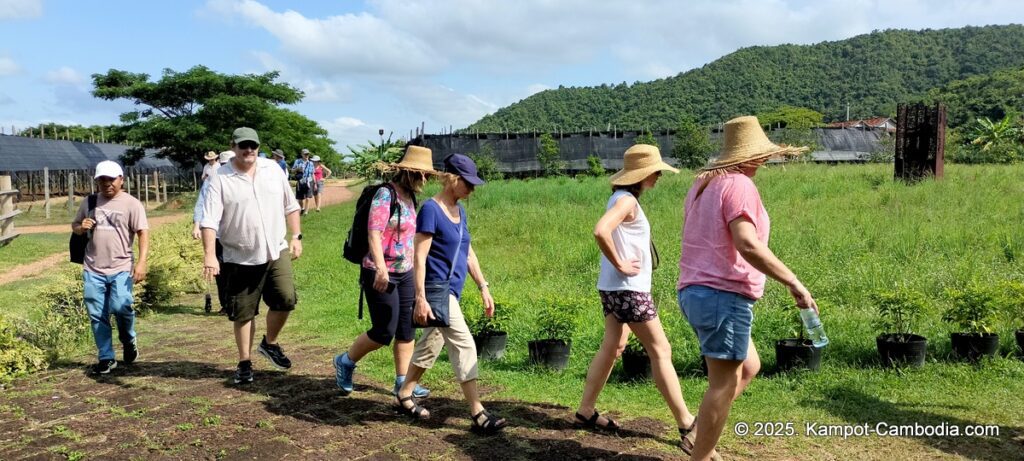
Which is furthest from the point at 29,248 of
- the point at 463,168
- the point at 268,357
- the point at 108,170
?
the point at 463,168

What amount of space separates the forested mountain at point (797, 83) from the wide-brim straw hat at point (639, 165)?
236 feet

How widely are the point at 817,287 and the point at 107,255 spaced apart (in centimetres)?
658

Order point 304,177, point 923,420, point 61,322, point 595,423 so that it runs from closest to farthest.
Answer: point 595,423 → point 923,420 → point 61,322 → point 304,177

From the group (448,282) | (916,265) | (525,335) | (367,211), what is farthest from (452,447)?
(916,265)

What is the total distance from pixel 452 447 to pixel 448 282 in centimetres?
88

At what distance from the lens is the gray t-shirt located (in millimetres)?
5359

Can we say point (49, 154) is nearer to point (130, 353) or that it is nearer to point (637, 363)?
point (130, 353)

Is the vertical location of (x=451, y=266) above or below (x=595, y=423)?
above

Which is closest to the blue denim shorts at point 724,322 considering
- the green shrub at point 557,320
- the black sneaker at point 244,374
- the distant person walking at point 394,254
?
the distant person walking at point 394,254

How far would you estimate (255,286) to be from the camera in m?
5.02

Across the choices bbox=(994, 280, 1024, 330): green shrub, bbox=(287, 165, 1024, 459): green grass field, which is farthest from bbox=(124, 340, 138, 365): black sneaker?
bbox=(994, 280, 1024, 330): green shrub

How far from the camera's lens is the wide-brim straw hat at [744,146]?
3.17 meters

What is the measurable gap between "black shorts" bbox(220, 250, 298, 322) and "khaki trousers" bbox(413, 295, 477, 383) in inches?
54.0

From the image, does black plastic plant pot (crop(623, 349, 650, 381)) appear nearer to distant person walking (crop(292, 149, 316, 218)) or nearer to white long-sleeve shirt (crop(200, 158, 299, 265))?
white long-sleeve shirt (crop(200, 158, 299, 265))
